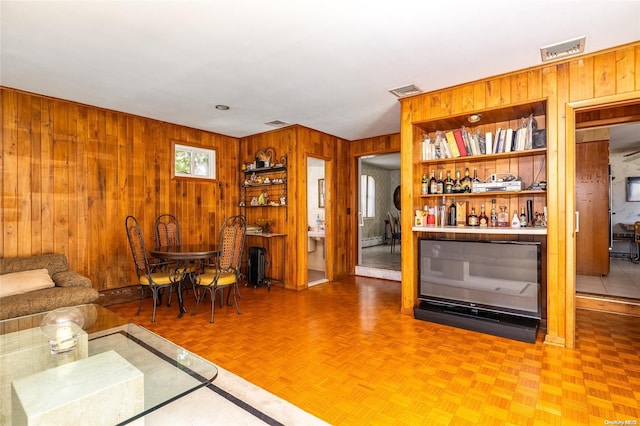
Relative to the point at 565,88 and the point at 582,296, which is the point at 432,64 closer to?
the point at 565,88

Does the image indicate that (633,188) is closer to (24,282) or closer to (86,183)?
(86,183)

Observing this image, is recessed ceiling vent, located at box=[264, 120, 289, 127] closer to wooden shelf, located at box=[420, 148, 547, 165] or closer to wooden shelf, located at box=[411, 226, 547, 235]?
wooden shelf, located at box=[420, 148, 547, 165]

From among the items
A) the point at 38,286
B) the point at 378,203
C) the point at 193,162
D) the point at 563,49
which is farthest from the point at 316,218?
the point at 563,49

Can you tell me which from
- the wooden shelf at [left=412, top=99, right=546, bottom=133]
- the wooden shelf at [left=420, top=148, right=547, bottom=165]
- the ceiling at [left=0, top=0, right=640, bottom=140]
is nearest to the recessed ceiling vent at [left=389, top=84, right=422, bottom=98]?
the ceiling at [left=0, top=0, right=640, bottom=140]

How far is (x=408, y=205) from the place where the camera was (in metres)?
3.56

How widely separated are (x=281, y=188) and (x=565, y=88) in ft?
12.5

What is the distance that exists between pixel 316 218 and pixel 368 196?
2.86m

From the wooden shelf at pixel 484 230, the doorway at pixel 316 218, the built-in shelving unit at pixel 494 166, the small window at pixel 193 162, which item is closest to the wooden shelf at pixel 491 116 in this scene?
the built-in shelving unit at pixel 494 166

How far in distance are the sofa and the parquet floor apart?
689 mm

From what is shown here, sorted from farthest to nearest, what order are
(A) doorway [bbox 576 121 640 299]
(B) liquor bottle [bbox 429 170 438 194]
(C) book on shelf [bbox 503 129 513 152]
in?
(A) doorway [bbox 576 121 640 299]
(B) liquor bottle [bbox 429 170 438 194]
(C) book on shelf [bbox 503 129 513 152]

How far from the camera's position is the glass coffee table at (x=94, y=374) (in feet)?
4.46

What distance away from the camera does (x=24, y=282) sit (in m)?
2.93

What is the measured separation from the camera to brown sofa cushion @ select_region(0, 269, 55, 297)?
282cm

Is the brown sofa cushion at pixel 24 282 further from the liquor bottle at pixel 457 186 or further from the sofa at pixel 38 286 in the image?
the liquor bottle at pixel 457 186
